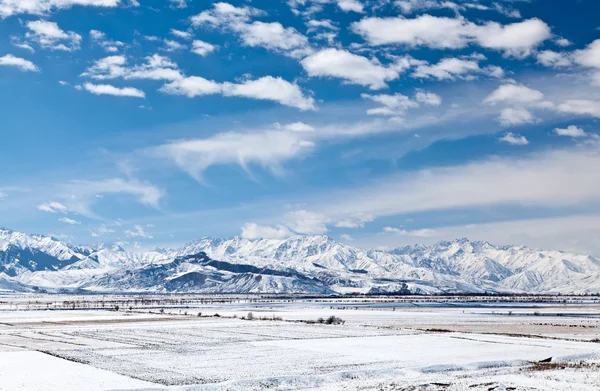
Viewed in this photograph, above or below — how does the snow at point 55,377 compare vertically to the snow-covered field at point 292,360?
above

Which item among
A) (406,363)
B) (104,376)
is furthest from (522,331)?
(104,376)

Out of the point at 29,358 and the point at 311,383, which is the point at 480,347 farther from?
the point at 29,358

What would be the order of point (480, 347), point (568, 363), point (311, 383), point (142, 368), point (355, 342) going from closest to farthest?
point (311, 383) → point (142, 368) → point (568, 363) → point (480, 347) → point (355, 342)

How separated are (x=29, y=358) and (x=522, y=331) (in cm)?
5969

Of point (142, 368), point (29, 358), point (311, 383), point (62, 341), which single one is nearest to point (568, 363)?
point (311, 383)

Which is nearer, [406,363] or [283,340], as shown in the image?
[406,363]

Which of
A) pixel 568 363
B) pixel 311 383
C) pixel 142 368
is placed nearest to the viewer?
pixel 311 383

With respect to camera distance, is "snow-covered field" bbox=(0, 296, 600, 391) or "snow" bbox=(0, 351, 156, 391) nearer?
"snow" bbox=(0, 351, 156, 391)

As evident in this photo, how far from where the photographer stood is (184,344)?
63781 millimetres

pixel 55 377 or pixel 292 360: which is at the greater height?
pixel 55 377

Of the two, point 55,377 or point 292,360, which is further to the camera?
point 292,360

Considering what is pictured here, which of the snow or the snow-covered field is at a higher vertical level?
the snow

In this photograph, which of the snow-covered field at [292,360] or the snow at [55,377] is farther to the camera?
the snow-covered field at [292,360]

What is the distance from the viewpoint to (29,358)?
51625 millimetres
